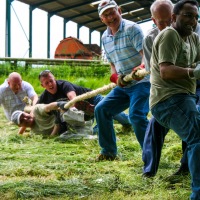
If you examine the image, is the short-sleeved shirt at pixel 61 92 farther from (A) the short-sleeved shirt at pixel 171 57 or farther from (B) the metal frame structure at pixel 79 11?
(B) the metal frame structure at pixel 79 11

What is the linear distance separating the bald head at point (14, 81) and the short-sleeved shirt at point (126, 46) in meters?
3.39

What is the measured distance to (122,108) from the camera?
4809 millimetres

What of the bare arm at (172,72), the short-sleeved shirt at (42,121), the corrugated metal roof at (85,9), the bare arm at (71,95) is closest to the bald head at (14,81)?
the short-sleeved shirt at (42,121)

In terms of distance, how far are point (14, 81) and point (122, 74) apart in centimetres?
358

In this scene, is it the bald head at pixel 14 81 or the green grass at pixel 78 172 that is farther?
the bald head at pixel 14 81

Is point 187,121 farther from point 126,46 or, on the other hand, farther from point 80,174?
point 126,46

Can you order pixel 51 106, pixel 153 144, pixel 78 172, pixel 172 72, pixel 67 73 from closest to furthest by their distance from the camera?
pixel 172 72, pixel 153 144, pixel 78 172, pixel 51 106, pixel 67 73

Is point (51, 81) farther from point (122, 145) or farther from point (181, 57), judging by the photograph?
point (181, 57)

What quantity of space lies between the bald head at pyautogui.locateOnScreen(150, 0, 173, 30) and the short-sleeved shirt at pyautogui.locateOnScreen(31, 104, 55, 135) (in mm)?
3349

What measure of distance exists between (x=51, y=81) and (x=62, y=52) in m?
10.8

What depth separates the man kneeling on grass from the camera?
22.0ft

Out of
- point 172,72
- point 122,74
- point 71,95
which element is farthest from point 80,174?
point 71,95

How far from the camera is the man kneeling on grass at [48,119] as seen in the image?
22.0 feet

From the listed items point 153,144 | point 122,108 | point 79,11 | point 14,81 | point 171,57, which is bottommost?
point 153,144
